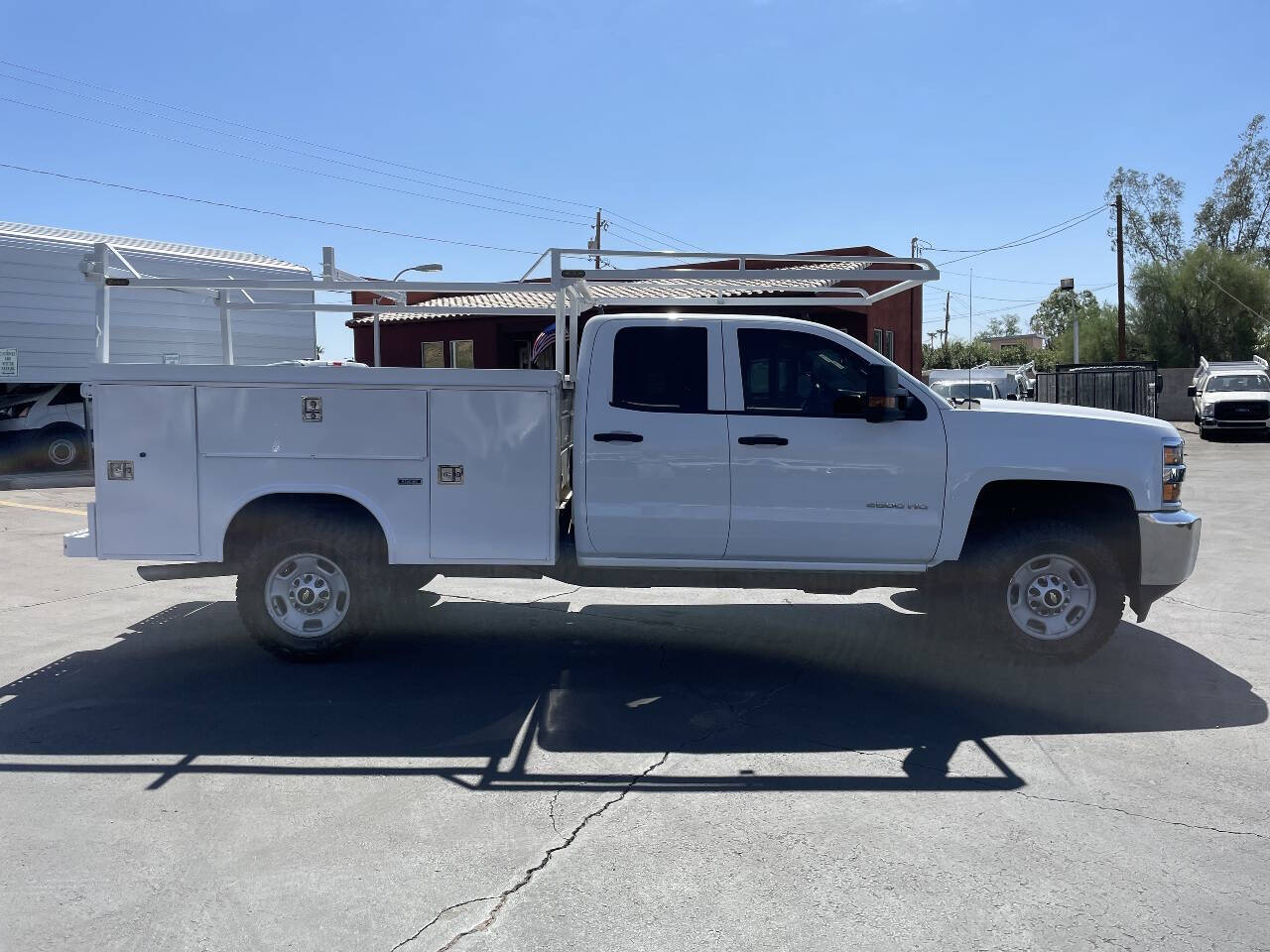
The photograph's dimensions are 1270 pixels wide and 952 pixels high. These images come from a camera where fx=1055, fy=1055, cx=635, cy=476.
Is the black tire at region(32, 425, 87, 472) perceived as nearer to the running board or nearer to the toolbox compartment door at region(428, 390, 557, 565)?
the running board

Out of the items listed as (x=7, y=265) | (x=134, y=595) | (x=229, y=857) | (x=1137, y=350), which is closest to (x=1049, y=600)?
(x=229, y=857)

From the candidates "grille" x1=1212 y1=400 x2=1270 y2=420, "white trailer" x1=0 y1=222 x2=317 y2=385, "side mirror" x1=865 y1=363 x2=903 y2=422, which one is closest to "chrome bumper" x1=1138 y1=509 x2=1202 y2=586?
"side mirror" x1=865 y1=363 x2=903 y2=422

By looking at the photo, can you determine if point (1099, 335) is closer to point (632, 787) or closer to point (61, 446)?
point (61, 446)

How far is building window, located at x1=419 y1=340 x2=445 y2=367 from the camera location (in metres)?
29.6

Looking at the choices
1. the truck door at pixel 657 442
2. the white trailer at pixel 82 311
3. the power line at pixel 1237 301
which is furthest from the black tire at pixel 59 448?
the power line at pixel 1237 301

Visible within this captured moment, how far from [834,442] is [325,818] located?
3.53 m

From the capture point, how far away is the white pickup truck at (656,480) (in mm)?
6301

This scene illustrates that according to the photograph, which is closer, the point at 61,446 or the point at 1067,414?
the point at 1067,414

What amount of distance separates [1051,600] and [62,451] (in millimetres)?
21782

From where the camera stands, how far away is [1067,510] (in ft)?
21.4

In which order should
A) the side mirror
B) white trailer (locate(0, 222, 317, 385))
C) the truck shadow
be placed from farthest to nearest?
white trailer (locate(0, 222, 317, 385))
the side mirror
the truck shadow

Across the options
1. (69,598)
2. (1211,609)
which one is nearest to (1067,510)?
→ (1211,609)

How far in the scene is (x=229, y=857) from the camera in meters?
4.00

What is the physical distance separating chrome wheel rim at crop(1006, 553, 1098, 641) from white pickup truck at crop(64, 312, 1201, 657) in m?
0.01
